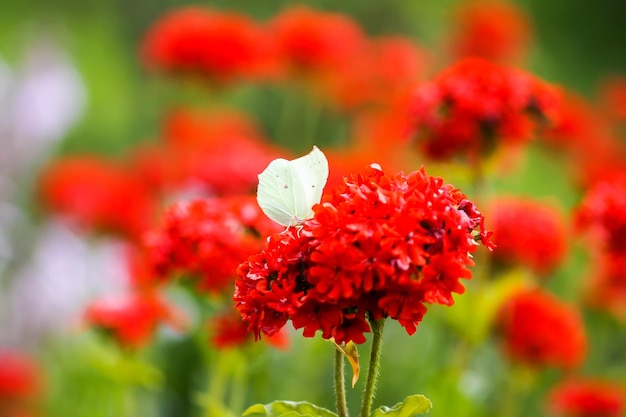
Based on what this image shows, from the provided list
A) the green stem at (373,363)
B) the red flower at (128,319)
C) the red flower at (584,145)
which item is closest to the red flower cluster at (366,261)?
the green stem at (373,363)

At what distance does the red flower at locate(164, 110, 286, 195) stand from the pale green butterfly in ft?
2.85

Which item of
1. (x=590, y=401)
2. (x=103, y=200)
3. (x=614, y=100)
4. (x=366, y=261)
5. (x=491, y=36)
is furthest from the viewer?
(x=491, y=36)

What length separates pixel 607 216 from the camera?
5.12ft

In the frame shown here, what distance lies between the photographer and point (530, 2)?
602cm

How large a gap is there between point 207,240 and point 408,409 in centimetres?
52

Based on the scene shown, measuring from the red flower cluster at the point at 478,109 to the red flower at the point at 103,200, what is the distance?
1.24m

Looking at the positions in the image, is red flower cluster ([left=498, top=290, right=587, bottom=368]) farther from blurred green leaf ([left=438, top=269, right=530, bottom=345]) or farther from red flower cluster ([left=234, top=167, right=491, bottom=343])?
red flower cluster ([left=234, top=167, right=491, bottom=343])

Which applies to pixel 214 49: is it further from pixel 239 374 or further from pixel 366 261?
pixel 366 261

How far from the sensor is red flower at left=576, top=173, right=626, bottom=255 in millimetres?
1549

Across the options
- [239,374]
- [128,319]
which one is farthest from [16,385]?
[239,374]

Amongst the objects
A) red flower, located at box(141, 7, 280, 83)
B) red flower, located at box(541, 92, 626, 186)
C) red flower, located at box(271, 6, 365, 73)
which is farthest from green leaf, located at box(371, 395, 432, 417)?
red flower, located at box(271, 6, 365, 73)

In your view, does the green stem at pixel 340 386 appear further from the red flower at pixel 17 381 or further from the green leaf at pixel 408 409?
the red flower at pixel 17 381

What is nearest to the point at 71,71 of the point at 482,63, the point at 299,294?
the point at 482,63

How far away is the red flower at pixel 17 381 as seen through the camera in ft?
8.56
